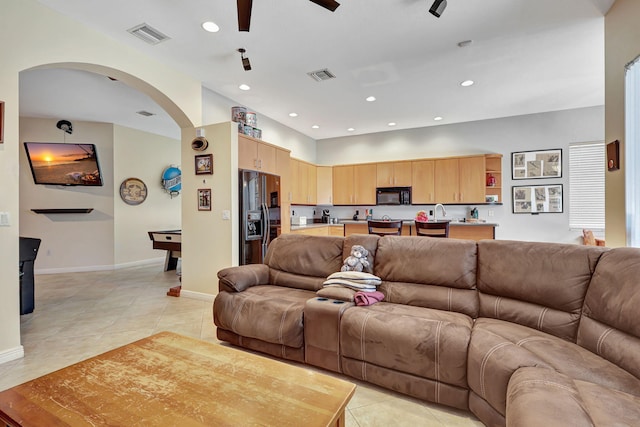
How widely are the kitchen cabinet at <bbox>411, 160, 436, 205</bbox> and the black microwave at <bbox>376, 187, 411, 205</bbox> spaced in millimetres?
126

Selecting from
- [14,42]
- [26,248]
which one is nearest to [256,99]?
[14,42]

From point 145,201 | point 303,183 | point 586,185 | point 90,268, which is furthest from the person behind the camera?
point 145,201

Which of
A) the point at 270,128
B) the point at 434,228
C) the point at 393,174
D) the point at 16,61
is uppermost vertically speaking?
the point at 270,128

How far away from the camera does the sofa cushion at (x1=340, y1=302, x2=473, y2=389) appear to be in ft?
5.51

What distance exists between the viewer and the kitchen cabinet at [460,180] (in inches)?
225

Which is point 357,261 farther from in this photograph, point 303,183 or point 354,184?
point 354,184

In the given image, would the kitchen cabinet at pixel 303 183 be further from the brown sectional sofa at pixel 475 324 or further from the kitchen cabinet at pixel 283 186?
the brown sectional sofa at pixel 475 324

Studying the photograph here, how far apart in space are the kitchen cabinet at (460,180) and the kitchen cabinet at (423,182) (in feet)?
0.26

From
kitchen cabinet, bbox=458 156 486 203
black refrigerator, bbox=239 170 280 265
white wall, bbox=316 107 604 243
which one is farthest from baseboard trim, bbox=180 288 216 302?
kitchen cabinet, bbox=458 156 486 203

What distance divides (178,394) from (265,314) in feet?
3.54

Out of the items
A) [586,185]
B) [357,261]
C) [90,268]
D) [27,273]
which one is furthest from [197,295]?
[586,185]

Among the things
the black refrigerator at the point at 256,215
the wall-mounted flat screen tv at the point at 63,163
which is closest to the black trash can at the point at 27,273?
the black refrigerator at the point at 256,215

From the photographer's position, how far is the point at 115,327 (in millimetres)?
3033

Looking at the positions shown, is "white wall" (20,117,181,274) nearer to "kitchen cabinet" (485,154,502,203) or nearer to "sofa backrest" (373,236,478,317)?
"sofa backrest" (373,236,478,317)
